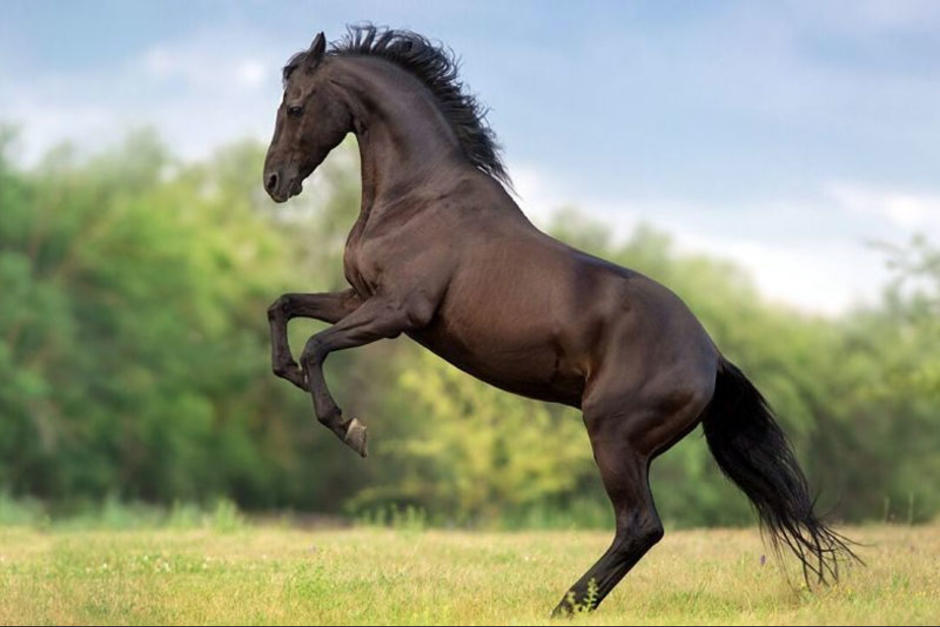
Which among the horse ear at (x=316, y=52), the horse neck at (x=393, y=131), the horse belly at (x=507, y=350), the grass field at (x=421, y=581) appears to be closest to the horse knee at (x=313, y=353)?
the horse belly at (x=507, y=350)

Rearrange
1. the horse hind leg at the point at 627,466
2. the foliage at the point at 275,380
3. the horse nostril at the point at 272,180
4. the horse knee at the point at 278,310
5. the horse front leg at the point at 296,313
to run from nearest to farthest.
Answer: the horse hind leg at the point at 627,466, the horse front leg at the point at 296,313, the horse knee at the point at 278,310, the horse nostril at the point at 272,180, the foliage at the point at 275,380

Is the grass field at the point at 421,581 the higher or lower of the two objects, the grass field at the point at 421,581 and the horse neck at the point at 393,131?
the lower

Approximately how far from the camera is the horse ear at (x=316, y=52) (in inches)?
296

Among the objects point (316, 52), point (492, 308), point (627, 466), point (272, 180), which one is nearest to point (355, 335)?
point (492, 308)

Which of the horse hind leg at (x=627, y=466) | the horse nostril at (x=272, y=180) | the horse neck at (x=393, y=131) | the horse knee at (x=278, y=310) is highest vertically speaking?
the horse neck at (x=393, y=131)

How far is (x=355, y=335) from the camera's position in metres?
6.95

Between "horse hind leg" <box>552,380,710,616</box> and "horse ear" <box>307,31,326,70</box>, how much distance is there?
2.51 meters

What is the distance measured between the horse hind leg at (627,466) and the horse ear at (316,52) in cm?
251

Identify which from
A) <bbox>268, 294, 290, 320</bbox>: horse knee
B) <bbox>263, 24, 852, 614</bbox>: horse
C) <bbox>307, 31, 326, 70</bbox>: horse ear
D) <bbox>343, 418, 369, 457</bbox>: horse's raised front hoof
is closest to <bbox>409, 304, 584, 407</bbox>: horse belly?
<bbox>263, 24, 852, 614</bbox>: horse

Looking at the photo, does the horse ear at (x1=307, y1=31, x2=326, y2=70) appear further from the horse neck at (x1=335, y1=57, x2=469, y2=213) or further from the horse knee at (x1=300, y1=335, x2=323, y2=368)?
the horse knee at (x1=300, y1=335, x2=323, y2=368)

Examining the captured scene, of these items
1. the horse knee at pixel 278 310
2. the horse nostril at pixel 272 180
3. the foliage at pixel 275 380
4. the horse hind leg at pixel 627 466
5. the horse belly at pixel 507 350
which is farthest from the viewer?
the foliage at pixel 275 380

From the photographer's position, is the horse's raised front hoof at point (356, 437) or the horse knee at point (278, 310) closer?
the horse's raised front hoof at point (356, 437)

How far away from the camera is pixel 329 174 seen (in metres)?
29.3

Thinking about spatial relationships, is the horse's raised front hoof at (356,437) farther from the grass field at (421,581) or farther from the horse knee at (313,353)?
the grass field at (421,581)
